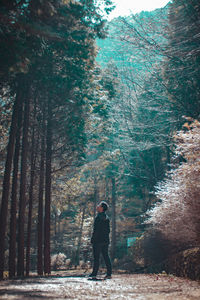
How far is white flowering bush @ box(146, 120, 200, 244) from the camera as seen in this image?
7230mm

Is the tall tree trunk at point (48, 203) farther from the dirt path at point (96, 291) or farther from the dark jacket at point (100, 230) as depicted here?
the dirt path at point (96, 291)

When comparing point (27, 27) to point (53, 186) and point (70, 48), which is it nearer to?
point (70, 48)

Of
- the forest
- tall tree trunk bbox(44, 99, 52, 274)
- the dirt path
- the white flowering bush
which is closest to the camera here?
the dirt path

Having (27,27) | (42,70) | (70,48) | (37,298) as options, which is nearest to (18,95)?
(42,70)

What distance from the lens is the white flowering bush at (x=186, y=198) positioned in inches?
285

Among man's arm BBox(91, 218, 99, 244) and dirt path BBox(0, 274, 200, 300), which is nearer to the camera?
dirt path BBox(0, 274, 200, 300)

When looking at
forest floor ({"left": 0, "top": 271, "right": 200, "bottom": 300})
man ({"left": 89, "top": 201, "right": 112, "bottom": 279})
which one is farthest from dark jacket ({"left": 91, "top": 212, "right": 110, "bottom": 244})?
forest floor ({"left": 0, "top": 271, "right": 200, "bottom": 300})

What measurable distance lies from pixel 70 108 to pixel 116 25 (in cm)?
428

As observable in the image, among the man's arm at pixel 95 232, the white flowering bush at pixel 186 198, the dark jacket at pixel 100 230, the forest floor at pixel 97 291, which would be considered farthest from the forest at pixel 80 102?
the forest floor at pixel 97 291

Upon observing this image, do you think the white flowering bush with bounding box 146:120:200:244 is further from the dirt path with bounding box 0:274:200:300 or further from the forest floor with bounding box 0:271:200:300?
the dirt path with bounding box 0:274:200:300

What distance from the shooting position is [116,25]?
1352cm

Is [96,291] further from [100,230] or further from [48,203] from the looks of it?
[48,203]

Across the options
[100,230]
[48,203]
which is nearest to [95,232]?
[100,230]

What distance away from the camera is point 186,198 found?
25.9 feet
